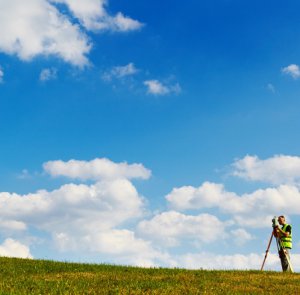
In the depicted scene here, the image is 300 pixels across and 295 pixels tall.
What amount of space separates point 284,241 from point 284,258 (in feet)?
3.40

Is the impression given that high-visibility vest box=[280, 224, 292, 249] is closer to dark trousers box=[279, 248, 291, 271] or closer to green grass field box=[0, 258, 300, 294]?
dark trousers box=[279, 248, 291, 271]

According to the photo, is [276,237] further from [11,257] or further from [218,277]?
[11,257]

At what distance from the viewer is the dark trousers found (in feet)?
94.5

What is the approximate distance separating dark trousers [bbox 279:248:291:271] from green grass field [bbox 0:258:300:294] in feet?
11.2

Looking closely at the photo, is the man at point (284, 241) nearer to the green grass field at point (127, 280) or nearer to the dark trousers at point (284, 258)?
the dark trousers at point (284, 258)

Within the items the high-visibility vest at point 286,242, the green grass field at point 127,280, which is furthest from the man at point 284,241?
the green grass field at point 127,280

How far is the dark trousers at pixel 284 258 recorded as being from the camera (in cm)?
2880

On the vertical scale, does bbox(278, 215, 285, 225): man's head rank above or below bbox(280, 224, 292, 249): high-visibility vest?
above

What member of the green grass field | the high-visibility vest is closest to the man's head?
the high-visibility vest

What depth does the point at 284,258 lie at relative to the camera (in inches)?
1147

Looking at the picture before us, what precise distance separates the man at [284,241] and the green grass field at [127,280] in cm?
353

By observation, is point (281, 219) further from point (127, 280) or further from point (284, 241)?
point (127, 280)

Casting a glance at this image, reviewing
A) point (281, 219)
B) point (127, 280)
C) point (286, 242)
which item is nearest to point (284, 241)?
point (286, 242)

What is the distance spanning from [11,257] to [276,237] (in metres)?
15.5
